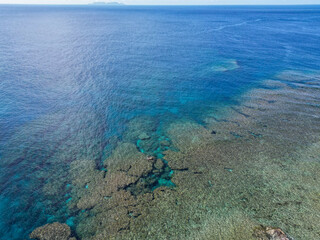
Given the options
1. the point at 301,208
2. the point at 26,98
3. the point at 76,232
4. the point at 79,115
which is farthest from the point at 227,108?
the point at 26,98

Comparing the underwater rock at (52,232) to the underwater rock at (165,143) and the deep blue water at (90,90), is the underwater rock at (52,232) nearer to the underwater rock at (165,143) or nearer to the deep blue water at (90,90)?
the deep blue water at (90,90)

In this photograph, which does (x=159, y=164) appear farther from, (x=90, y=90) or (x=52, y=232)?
(x=90, y=90)

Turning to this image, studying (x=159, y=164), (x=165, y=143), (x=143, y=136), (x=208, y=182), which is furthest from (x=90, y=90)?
(x=208, y=182)

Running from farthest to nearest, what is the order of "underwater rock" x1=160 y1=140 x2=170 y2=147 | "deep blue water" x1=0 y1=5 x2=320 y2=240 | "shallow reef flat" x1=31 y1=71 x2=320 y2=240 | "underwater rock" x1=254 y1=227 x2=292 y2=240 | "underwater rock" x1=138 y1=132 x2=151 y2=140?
"underwater rock" x1=138 y1=132 x2=151 y2=140, "underwater rock" x1=160 y1=140 x2=170 y2=147, "deep blue water" x1=0 y1=5 x2=320 y2=240, "shallow reef flat" x1=31 y1=71 x2=320 y2=240, "underwater rock" x1=254 y1=227 x2=292 y2=240

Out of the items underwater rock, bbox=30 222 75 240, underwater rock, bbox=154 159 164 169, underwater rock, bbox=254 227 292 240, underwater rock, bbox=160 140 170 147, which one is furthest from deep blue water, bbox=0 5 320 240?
underwater rock, bbox=254 227 292 240

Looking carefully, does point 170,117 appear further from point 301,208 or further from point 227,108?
point 301,208

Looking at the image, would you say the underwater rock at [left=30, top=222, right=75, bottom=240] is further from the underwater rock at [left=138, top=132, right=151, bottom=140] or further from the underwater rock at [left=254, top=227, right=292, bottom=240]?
Result: the underwater rock at [left=254, top=227, right=292, bottom=240]
